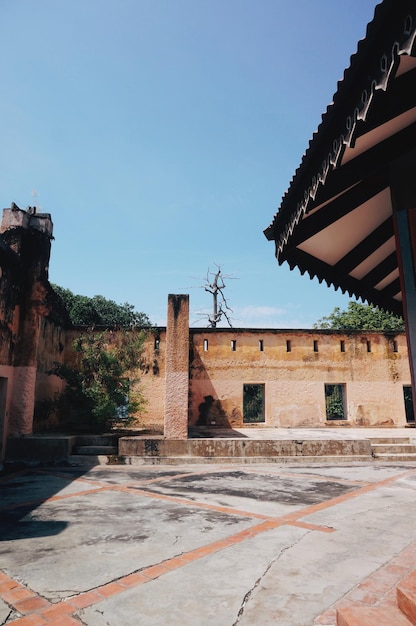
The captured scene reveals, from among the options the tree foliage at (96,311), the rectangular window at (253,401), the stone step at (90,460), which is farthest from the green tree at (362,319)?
the stone step at (90,460)

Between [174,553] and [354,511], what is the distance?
292cm

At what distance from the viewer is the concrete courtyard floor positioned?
9.20ft

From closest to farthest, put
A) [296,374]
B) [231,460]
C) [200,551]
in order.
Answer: [200,551]
[231,460]
[296,374]

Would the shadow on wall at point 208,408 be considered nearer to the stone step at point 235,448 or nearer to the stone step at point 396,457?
the stone step at point 235,448

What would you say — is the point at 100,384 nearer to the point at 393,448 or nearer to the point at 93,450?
the point at 93,450

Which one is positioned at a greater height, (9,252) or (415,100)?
(9,252)

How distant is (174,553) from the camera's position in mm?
3893

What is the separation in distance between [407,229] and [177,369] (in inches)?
351

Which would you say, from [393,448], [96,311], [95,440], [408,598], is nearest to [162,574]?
[408,598]

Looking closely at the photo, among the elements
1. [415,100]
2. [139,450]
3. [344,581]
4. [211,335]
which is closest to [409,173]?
[415,100]

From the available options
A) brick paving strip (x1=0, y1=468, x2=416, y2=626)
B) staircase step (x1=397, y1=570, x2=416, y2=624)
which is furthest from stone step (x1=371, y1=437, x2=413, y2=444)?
staircase step (x1=397, y1=570, x2=416, y2=624)

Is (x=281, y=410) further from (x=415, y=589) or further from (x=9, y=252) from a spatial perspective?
(x=415, y=589)

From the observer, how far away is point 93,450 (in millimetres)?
10539

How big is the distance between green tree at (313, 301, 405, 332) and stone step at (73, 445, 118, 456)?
906 inches
